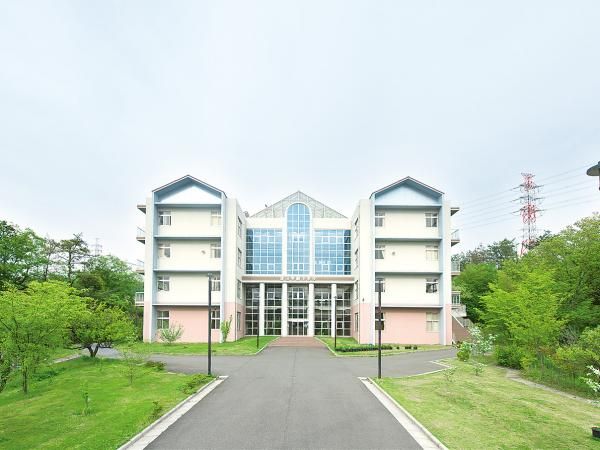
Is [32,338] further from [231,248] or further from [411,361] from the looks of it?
[231,248]

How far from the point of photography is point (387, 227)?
4453 centimetres

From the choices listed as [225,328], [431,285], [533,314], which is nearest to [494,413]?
[533,314]

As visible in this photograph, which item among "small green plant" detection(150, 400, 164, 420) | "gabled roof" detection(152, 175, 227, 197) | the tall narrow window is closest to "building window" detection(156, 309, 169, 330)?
"gabled roof" detection(152, 175, 227, 197)

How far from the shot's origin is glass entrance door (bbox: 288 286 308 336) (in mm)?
52594

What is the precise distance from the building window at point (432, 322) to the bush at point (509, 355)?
14.4m

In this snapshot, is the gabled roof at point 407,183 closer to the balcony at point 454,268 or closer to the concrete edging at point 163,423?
the balcony at point 454,268

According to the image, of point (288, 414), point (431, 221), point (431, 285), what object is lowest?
point (288, 414)

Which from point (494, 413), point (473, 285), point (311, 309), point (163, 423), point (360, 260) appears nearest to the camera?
point (163, 423)

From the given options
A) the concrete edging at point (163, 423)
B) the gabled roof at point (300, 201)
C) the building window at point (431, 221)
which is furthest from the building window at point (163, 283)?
the concrete edging at point (163, 423)

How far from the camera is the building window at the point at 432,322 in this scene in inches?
1742

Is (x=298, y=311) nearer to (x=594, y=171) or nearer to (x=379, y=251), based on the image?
(x=379, y=251)

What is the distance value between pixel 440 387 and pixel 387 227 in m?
25.6

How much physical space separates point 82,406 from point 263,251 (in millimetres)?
36805

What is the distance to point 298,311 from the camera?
5272 centimetres
